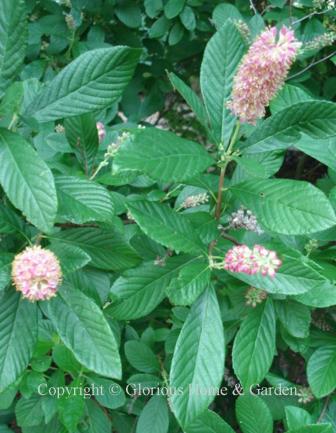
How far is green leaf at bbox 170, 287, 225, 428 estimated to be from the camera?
40.3 inches

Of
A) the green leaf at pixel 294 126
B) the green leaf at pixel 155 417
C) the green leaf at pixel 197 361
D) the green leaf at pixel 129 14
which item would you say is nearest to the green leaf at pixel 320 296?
the green leaf at pixel 197 361

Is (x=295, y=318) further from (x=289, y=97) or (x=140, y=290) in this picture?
(x=289, y=97)

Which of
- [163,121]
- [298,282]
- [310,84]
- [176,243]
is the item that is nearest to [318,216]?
[298,282]

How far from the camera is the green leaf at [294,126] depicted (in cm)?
97

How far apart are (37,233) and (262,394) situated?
0.87 m

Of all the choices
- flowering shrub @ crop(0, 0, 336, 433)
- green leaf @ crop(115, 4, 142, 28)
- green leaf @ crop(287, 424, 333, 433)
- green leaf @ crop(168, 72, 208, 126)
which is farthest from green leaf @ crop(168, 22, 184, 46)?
→ green leaf @ crop(287, 424, 333, 433)

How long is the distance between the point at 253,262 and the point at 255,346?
35 cm

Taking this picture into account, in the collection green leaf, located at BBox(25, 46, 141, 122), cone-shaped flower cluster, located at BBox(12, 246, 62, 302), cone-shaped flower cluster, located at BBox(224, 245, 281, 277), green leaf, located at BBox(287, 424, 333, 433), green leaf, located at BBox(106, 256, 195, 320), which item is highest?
green leaf, located at BBox(25, 46, 141, 122)

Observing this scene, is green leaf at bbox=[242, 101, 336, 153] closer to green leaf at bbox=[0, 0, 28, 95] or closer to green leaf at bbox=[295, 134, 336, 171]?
green leaf at bbox=[295, 134, 336, 171]

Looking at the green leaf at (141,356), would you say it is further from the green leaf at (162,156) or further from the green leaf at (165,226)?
the green leaf at (162,156)

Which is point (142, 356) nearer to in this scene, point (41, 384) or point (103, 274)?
point (41, 384)

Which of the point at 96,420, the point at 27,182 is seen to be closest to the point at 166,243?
the point at 27,182

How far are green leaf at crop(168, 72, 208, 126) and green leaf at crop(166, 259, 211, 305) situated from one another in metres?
0.32

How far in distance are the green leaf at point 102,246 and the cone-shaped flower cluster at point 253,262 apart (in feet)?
0.83
